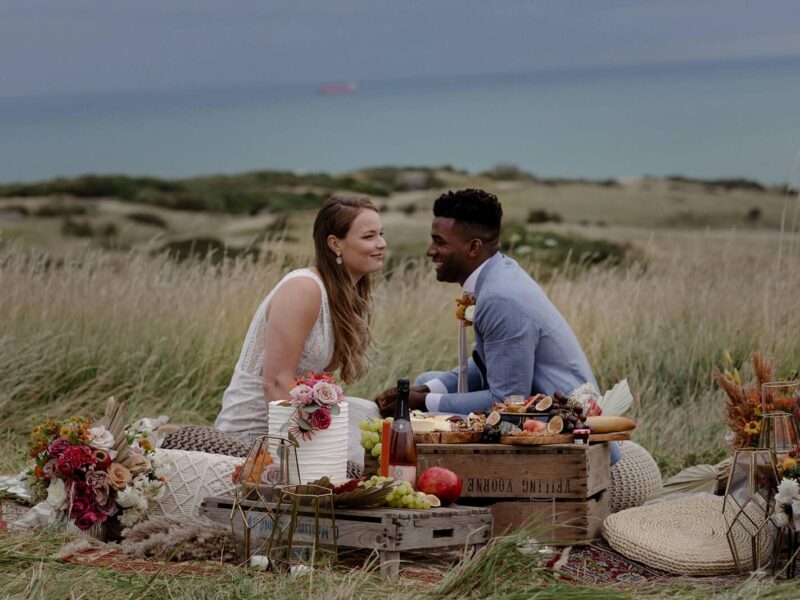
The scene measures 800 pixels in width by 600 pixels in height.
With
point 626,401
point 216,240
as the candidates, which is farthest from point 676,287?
point 216,240

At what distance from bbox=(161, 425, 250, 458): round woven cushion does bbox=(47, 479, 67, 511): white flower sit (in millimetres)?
656

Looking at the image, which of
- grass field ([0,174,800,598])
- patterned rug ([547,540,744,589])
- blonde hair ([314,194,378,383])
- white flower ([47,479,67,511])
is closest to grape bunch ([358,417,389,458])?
patterned rug ([547,540,744,589])

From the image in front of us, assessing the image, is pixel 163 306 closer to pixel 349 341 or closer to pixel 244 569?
pixel 349 341

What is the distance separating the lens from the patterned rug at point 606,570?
4.90m

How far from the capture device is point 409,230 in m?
26.9

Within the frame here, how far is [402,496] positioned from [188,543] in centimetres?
87

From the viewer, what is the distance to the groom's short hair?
19.5 ft

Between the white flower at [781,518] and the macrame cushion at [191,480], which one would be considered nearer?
the white flower at [781,518]

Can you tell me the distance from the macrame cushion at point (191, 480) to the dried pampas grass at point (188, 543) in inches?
22.1

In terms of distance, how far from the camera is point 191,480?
18.6 ft

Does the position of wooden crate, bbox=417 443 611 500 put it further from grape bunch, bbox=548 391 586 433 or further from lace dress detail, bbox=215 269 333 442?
lace dress detail, bbox=215 269 333 442

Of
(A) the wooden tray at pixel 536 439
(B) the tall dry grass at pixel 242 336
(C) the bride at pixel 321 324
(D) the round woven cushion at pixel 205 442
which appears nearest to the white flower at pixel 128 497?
(D) the round woven cushion at pixel 205 442

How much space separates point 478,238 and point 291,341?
3.34ft

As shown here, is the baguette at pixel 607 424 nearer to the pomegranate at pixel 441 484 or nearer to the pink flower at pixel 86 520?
the pomegranate at pixel 441 484
